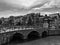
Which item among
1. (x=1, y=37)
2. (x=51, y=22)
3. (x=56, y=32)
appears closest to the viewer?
(x=1, y=37)

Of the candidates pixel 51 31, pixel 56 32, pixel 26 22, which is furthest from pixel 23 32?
pixel 26 22

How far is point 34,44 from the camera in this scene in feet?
83.3

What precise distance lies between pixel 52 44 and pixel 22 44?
29.7 ft

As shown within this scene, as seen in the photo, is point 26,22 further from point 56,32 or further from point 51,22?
point 56,32

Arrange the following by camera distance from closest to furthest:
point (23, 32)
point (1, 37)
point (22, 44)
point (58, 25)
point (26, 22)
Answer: point (1, 37) < point (22, 44) < point (23, 32) < point (58, 25) < point (26, 22)

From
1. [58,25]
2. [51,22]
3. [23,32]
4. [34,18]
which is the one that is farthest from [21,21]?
[23,32]

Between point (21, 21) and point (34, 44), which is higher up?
point (21, 21)

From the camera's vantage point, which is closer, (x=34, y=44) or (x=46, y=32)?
(x=34, y=44)

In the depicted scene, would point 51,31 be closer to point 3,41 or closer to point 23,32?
point 23,32

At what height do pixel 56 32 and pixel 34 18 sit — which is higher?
pixel 34 18

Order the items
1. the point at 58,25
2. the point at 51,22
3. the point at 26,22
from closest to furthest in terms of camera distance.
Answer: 1. the point at 58,25
2. the point at 51,22
3. the point at 26,22

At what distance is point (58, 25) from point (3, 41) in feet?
117

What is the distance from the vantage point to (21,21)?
209 feet

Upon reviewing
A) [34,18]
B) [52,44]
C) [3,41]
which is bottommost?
[52,44]
